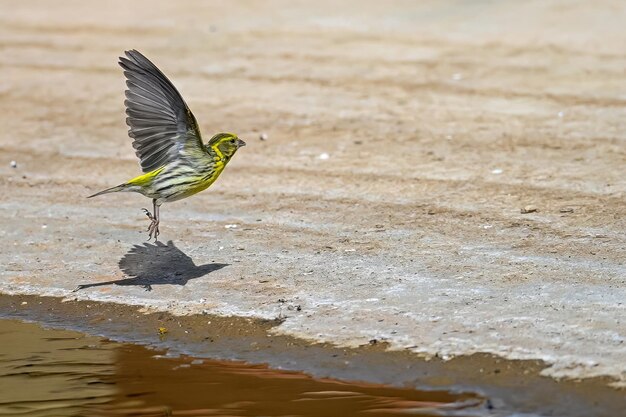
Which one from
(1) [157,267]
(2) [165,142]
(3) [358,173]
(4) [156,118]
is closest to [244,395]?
(1) [157,267]

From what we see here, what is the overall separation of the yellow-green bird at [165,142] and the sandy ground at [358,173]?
704 millimetres

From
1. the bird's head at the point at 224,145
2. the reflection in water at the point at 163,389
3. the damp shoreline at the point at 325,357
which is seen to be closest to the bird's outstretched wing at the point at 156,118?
the bird's head at the point at 224,145

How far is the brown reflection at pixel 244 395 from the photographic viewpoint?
6988mm

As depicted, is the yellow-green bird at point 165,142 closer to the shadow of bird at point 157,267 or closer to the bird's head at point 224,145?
the bird's head at point 224,145

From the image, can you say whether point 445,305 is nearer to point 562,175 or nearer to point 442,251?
point 442,251

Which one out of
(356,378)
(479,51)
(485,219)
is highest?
(479,51)

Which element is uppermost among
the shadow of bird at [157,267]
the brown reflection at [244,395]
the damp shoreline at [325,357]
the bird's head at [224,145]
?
the bird's head at [224,145]

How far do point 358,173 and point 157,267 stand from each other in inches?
105

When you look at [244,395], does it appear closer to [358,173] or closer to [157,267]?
[157,267]

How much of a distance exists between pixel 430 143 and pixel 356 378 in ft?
16.6

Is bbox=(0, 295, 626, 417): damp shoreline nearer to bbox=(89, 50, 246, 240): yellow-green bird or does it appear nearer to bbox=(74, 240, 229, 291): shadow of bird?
bbox=(74, 240, 229, 291): shadow of bird

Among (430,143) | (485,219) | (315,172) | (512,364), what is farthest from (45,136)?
(512,364)

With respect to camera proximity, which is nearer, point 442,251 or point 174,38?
point 442,251

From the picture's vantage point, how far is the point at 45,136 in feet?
43.0
